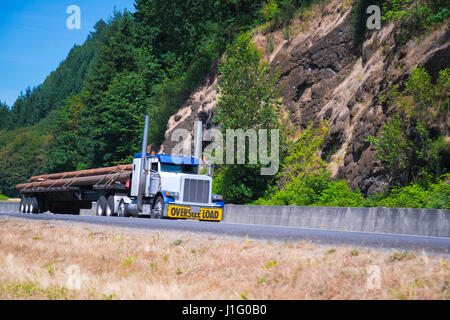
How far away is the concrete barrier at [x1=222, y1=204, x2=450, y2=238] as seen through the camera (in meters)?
15.7

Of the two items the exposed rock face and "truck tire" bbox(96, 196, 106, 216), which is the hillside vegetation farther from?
"truck tire" bbox(96, 196, 106, 216)

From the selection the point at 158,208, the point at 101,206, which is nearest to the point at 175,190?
the point at 158,208

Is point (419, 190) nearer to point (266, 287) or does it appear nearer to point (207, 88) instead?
point (266, 287)

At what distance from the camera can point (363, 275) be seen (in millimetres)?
5996

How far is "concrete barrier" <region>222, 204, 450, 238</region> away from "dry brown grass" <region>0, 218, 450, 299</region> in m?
7.83

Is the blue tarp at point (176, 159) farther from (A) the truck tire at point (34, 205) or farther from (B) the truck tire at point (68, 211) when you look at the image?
(A) the truck tire at point (34, 205)

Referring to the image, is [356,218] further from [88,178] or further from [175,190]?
[88,178]

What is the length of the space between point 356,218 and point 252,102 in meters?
14.7

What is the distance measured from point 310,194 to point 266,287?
779 inches

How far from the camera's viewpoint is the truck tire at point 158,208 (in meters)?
23.0

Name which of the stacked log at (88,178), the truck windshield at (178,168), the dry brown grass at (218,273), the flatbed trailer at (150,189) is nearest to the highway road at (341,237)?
the dry brown grass at (218,273)

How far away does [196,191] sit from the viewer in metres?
23.2

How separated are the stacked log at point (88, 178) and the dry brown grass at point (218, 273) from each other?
16.7m
